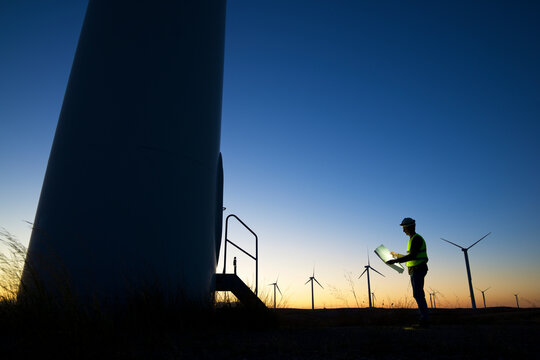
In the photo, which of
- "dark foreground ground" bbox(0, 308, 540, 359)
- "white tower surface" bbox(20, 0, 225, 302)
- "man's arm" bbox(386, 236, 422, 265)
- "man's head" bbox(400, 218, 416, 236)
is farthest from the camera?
"man's head" bbox(400, 218, 416, 236)

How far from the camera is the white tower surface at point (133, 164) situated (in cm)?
424

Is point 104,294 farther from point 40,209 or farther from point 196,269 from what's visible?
point 40,209

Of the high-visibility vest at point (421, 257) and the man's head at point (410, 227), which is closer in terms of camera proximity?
the high-visibility vest at point (421, 257)

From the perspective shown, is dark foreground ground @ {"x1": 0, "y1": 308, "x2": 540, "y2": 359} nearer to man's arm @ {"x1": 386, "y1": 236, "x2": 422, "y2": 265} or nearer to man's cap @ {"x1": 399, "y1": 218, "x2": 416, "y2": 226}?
man's arm @ {"x1": 386, "y1": 236, "x2": 422, "y2": 265}

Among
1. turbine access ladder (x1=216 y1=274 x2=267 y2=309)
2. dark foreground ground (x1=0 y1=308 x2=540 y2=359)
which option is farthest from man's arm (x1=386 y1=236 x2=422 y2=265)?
turbine access ladder (x1=216 y1=274 x2=267 y2=309)

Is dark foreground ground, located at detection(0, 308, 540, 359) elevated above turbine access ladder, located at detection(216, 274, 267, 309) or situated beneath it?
situated beneath

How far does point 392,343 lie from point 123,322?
2.78 metres

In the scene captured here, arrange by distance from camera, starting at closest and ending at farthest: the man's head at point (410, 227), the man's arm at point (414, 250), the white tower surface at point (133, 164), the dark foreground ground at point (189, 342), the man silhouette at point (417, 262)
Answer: the dark foreground ground at point (189, 342) < the white tower surface at point (133, 164) < the man silhouette at point (417, 262) < the man's arm at point (414, 250) < the man's head at point (410, 227)

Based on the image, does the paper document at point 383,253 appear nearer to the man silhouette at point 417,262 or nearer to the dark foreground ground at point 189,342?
the man silhouette at point 417,262

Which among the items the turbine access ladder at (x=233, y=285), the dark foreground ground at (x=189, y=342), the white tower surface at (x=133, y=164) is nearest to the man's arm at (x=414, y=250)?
the dark foreground ground at (x=189, y=342)

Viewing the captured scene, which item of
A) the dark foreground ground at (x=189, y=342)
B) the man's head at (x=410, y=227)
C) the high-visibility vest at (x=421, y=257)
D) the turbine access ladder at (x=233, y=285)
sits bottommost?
the dark foreground ground at (x=189, y=342)

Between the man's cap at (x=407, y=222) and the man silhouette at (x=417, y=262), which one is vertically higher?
the man's cap at (x=407, y=222)

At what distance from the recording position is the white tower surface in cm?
424

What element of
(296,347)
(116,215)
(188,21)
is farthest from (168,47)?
(296,347)
